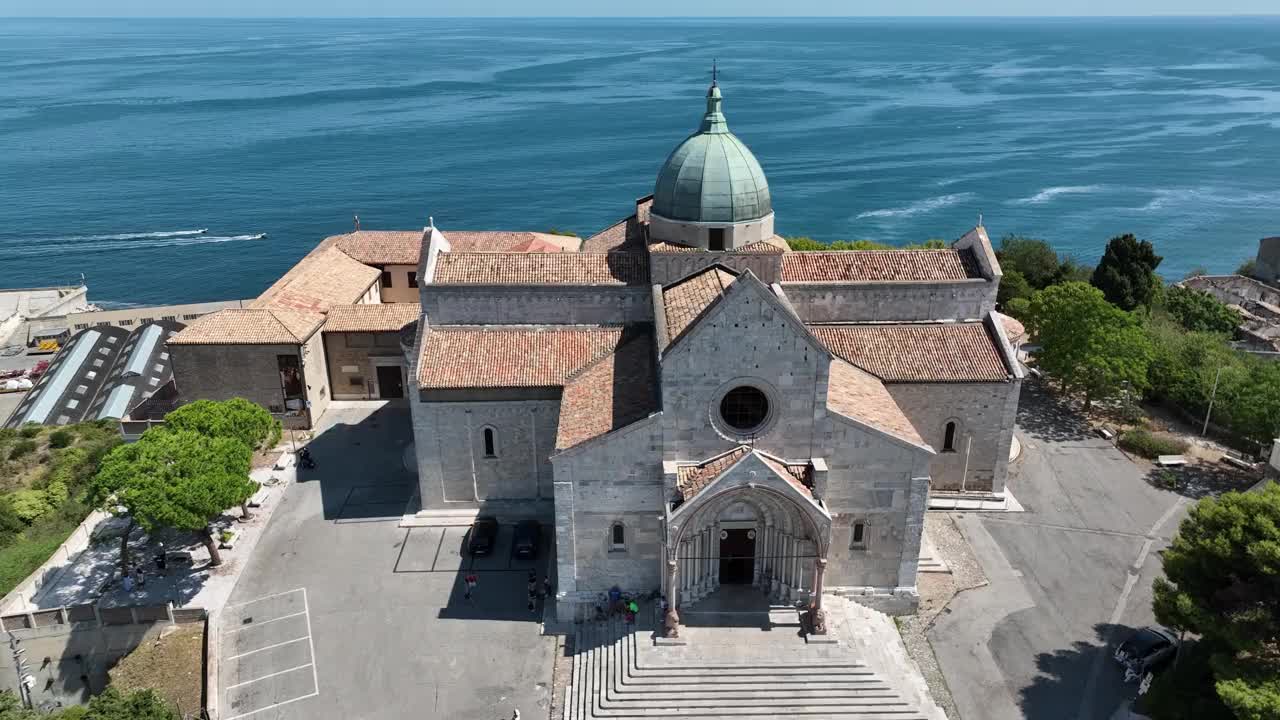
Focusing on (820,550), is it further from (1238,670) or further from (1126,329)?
(1126,329)

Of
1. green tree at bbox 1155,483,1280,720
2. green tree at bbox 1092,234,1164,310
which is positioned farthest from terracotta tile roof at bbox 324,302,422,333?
green tree at bbox 1092,234,1164,310

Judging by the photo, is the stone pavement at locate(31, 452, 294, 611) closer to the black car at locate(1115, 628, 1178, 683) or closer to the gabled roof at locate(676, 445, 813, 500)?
the gabled roof at locate(676, 445, 813, 500)

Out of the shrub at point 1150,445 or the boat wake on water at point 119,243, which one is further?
the boat wake on water at point 119,243

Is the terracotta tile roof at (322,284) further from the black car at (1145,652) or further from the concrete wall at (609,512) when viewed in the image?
the black car at (1145,652)

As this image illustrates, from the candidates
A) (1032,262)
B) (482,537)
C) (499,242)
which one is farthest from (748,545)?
(1032,262)

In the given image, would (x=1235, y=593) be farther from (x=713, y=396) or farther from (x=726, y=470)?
(x=713, y=396)

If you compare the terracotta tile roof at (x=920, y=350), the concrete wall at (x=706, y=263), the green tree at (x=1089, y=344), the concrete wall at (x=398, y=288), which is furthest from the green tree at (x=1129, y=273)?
the concrete wall at (x=398, y=288)

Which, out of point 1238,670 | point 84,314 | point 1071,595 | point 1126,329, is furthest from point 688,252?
point 84,314
